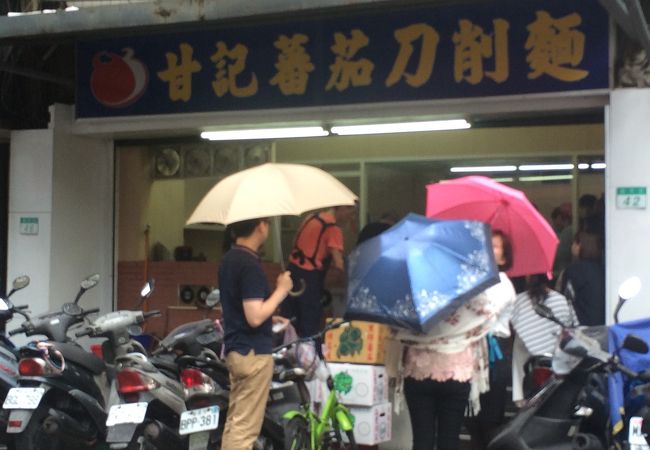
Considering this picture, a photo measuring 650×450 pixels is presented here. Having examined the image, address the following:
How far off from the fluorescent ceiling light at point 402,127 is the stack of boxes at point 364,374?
7.00 feet

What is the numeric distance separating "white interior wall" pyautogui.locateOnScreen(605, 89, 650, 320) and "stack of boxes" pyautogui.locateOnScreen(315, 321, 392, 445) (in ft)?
6.07

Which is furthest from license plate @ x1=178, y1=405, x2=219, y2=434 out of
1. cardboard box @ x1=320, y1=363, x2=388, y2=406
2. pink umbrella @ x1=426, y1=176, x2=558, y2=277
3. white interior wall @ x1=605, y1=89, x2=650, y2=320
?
white interior wall @ x1=605, y1=89, x2=650, y2=320

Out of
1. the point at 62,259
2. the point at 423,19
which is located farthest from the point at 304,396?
the point at 62,259

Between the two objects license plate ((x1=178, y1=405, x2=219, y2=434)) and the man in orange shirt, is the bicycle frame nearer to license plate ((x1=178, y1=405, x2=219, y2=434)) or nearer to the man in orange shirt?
license plate ((x1=178, y1=405, x2=219, y2=434))

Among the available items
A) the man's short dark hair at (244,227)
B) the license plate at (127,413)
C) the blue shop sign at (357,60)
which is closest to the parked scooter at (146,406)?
the license plate at (127,413)

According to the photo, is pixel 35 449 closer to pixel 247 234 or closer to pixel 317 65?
pixel 247 234

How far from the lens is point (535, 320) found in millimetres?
6062

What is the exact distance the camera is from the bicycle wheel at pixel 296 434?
224 inches

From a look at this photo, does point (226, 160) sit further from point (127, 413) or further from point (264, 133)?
point (127, 413)

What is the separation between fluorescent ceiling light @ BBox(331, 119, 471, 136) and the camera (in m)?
8.32

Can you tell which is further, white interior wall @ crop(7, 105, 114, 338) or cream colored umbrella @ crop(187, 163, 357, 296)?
white interior wall @ crop(7, 105, 114, 338)

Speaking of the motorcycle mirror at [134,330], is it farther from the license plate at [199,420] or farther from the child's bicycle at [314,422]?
the child's bicycle at [314,422]

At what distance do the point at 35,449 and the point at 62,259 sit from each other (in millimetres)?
3384

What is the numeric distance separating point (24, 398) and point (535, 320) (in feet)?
11.4
